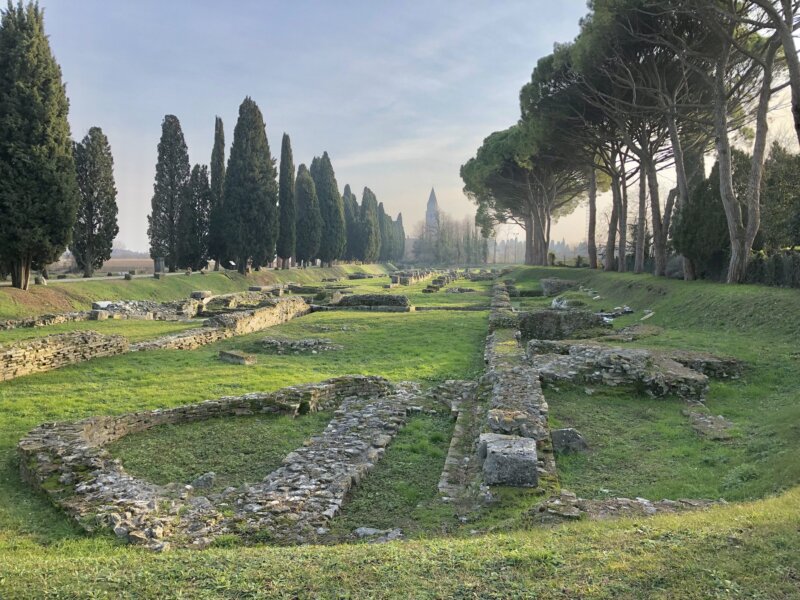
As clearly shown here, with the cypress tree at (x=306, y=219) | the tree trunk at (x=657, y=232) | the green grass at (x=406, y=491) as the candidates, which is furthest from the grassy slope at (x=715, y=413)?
the cypress tree at (x=306, y=219)

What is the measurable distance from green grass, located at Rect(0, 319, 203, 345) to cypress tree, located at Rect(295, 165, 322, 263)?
38652mm

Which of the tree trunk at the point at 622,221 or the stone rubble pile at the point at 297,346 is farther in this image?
the tree trunk at the point at 622,221

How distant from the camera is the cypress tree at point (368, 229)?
277 feet

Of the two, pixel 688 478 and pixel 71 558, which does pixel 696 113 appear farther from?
pixel 71 558

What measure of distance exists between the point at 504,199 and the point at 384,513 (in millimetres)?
65497

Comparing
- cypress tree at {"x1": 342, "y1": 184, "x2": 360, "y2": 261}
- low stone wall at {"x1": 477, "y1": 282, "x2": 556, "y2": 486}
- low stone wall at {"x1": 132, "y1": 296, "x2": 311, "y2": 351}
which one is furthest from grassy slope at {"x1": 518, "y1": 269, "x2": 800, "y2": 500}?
cypress tree at {"x1": 342, "y1": 184, "x2": 360, "y2": 261}

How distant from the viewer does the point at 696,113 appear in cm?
2942

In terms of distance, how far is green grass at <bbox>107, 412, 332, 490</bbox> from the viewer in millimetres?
7047

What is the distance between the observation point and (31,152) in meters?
22.9

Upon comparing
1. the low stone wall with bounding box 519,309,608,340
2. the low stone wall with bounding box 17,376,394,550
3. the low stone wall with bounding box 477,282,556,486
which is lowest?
the low stone wall with bounding box 17,376,394,550

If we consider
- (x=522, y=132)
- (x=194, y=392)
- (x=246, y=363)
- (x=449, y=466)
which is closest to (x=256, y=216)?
(x=522, y=132)

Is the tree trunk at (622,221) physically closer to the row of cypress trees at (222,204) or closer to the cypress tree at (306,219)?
the row of cypress trees at (222,204)

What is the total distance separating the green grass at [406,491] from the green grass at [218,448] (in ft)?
5.04

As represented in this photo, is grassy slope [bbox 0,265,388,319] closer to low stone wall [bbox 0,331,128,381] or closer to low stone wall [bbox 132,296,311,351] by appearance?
low stone wall [bbox 132,296,311,351]
